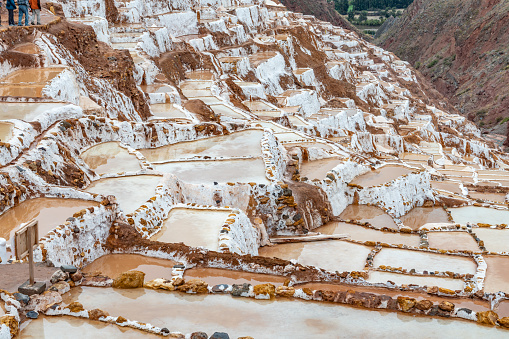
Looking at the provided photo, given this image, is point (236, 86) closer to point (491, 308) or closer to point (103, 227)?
point (103, 227)

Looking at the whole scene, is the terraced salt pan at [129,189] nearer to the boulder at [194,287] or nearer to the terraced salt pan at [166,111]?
the boulder at [194,287]

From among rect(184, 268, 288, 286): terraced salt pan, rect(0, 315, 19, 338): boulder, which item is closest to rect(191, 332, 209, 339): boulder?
rect(0, 315, 19, 338): boulder

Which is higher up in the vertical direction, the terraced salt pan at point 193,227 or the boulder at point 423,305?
the terraced salt pan at point 193,227

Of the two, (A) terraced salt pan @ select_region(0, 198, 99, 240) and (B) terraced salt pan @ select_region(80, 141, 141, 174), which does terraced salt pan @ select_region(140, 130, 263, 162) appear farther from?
(A) terraced salt pan @ select_region(0, 198, 99, 240)

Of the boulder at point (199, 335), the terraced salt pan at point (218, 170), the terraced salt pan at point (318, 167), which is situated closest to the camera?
the boulder at point (199, 335)

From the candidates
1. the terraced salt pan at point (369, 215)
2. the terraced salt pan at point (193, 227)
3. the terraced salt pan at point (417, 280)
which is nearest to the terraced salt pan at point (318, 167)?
the terraced salt pan at point (369, 215)

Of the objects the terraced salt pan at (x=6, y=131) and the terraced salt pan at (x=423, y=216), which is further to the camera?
the terraced salt pan at (x=423, y=216)

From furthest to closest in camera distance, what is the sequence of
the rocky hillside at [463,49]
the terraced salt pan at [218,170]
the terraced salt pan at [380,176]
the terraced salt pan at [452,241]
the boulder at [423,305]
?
1. the rocky hillside at [463,49]
2. the terraced salt pan at [380,176]
3. the terraced salt pan at [218,170]
4. the terraced salt pan at [452,241]
5. the boulder at [423,305]
